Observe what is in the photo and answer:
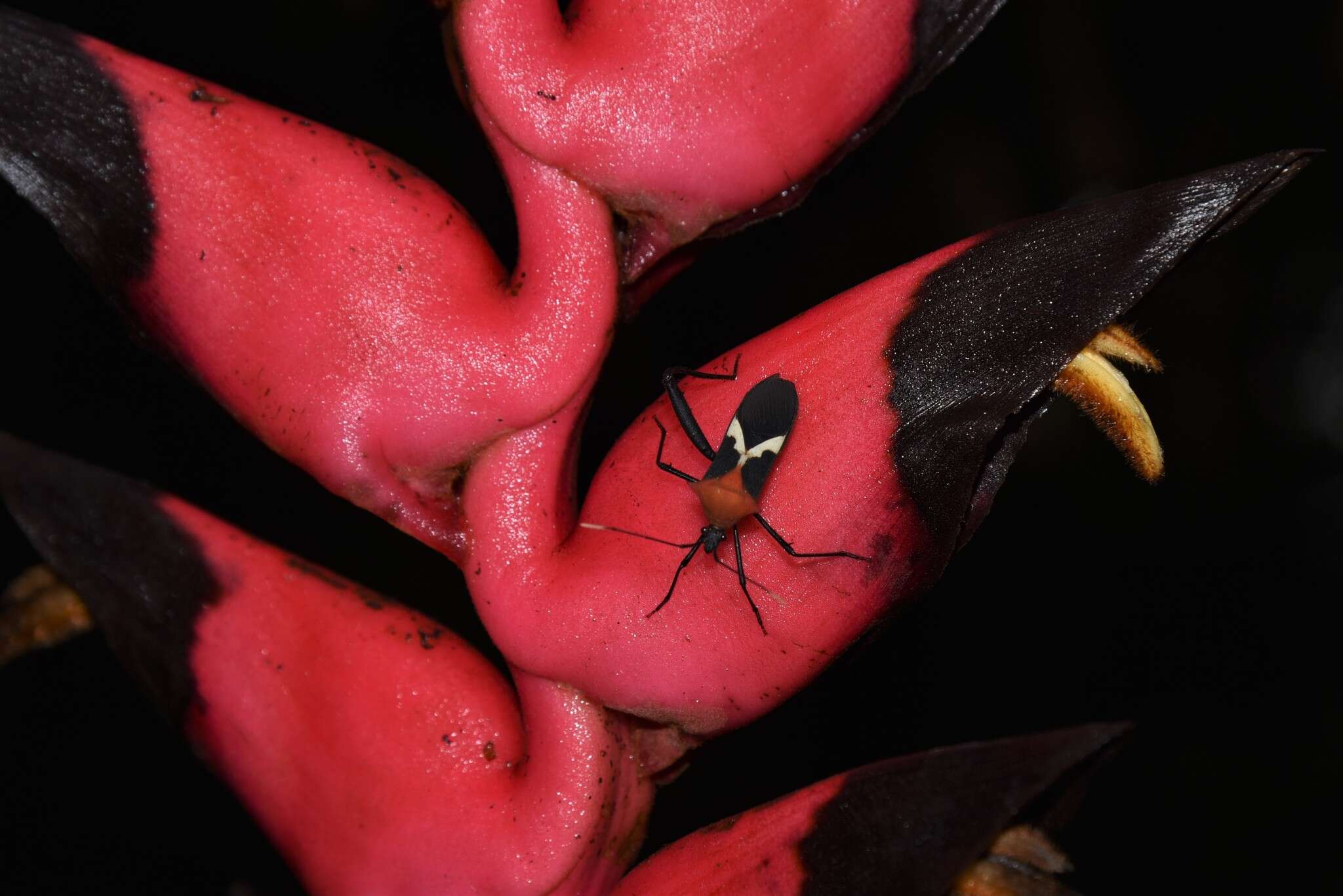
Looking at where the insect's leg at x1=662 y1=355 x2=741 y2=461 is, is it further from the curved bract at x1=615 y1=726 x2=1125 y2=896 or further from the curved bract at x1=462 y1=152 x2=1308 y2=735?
the curved bract at x1=615 y1=726 x2=1125 y2=896

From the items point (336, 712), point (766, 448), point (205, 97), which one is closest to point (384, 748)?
point (336, 712)

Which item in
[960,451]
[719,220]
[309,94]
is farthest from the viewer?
[309,94]

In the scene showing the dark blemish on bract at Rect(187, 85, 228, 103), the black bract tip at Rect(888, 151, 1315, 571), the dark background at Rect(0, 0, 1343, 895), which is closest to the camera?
the black bract tip at Rect(888, 151, 1315, 571)

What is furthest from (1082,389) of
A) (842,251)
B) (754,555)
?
(842,251)

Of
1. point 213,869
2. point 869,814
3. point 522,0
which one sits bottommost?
point 213,869

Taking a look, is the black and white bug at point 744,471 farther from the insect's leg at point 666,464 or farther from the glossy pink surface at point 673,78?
the glossy pink surface at point 673,78

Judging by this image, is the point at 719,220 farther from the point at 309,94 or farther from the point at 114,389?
the point at 114,389

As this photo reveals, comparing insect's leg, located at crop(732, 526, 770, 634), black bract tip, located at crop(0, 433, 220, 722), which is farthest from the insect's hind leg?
black bract tip, located at crop(0, 433, 220, 722)
